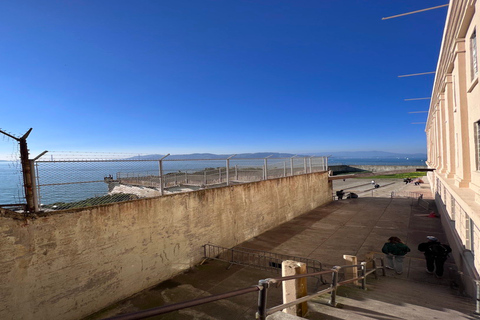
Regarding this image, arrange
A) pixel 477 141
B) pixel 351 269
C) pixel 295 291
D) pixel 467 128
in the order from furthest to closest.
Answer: pixel 467 128 → pixel 477 141 → pixel 351 269 → pixel 295 291

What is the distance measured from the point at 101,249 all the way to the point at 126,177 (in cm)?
242

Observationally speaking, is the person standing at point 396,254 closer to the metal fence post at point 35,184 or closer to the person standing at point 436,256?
the person standing at point 436,256

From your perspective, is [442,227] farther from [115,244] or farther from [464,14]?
[115,244]

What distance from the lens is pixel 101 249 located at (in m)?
6.63

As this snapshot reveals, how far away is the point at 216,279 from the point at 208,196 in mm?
3050

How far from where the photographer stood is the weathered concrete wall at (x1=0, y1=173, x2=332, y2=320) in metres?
5.34

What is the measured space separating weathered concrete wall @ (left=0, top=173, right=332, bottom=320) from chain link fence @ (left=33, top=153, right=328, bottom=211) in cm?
39

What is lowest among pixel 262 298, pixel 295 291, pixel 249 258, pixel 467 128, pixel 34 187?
pixel 249 258

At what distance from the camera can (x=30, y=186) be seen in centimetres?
577

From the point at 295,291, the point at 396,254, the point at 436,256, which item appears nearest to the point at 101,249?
the point at 295,291

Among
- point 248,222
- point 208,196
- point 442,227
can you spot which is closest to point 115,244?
point 208,196

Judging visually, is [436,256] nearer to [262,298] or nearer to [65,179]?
[262,298]

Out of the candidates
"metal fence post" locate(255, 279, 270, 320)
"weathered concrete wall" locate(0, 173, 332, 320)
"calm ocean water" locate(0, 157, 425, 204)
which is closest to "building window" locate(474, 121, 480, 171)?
"metal fence post" locate(255, 279, 270, 320)

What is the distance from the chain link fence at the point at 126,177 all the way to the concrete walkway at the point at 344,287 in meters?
2.86
